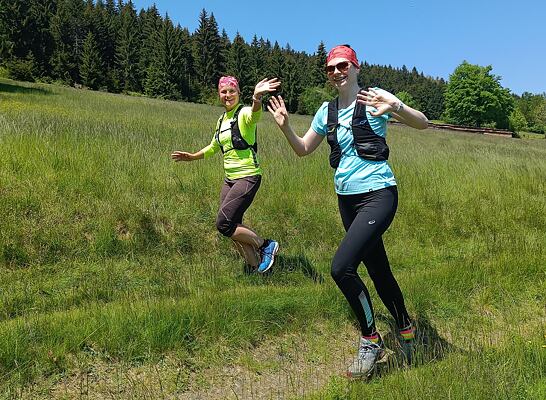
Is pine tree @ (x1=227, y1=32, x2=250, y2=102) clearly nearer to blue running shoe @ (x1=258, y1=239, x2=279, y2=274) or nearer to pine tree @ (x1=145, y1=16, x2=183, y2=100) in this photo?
pine tree @ (x1=145, y1=16, x2=183, y2=100)

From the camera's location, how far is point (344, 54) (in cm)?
332

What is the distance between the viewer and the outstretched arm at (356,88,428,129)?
10.1 ft

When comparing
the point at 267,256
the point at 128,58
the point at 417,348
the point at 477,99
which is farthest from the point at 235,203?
the point at 477,99

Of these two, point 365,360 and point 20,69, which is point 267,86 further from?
point 20,69

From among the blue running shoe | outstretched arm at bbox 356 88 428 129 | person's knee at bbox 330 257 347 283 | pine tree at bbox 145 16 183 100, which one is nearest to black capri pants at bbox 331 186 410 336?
person's knee at bbox 330 257 347 283

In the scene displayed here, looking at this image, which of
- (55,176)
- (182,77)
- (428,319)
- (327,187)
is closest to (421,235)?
(327,187)

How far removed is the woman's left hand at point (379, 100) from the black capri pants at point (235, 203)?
2.12 m

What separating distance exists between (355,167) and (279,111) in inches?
30.8

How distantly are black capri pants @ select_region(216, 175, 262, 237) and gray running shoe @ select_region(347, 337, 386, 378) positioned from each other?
220 cm

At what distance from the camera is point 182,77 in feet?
240

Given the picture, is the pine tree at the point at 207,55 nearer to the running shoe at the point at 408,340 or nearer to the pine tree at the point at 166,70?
the pine tree at the point at 166,70

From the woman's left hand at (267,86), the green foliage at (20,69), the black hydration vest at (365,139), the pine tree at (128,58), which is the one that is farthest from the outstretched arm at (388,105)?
the pine tree at (128,58)

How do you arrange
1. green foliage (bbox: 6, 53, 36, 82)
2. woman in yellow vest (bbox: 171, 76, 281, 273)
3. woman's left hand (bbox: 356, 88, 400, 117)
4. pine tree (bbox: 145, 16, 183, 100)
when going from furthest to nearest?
1. pine tree (bbox: 145, 16, 183, 100)
2. green foliage (bbox: 6, 53, 36, 82)
3. woman in yellow vest (bbox: 171, 76, 281, 273)
4. woman's left hand (bbox: 356, 88, 400, 117)

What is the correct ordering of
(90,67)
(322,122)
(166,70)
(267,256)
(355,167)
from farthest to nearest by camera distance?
(166,70) < (90,67) < (267,256) < (322,122) < (355,167)
